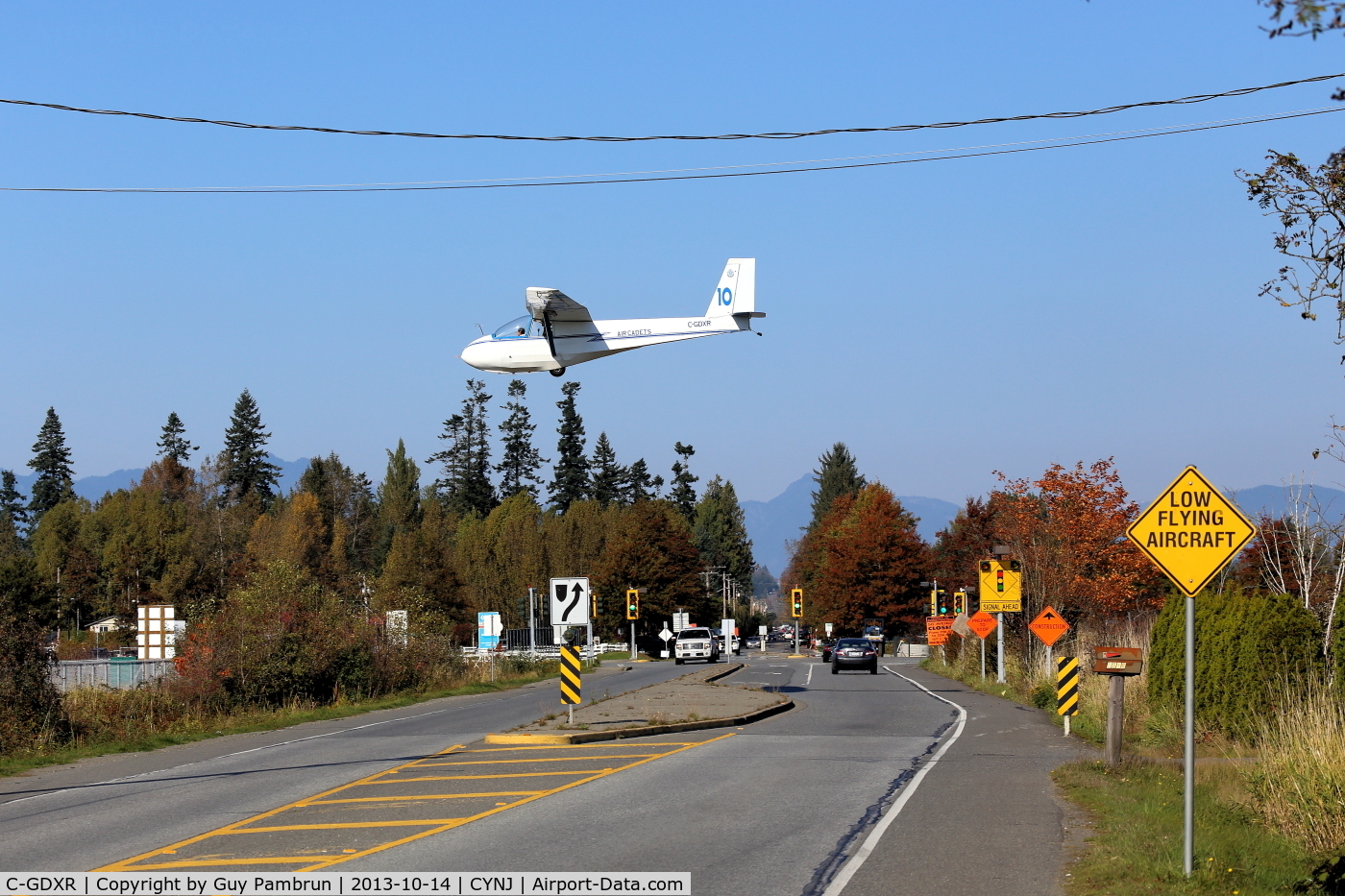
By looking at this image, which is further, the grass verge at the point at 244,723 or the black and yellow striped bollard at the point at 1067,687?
the black and yellow striped bollard at the point at 1067,687

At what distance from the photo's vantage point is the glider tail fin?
2812cm

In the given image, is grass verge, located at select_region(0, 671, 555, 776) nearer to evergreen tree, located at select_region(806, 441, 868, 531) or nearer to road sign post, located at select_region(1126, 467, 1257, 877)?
road sign post, located at select_region(1126, 467, 1257, 877)

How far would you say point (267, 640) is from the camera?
3212 cm

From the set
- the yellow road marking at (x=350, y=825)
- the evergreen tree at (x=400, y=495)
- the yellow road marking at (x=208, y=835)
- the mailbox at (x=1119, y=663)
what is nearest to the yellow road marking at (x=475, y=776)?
the yellow road marking at (x=208, y=835)

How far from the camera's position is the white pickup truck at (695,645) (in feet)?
204

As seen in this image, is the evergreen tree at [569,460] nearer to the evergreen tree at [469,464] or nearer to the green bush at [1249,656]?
the evergreen tree at [469,464]

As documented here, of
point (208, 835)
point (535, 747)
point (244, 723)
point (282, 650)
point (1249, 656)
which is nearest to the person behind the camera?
point (208, 835)

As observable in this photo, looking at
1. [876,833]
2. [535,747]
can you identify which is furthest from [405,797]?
[535,747]

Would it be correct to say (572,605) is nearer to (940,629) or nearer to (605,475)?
(940,629)

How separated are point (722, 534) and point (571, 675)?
453 ft

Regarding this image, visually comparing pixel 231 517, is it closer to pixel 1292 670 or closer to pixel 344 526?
pixel 344 526

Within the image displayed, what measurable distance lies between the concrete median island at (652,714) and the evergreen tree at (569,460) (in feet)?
352

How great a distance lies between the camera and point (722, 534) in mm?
158875

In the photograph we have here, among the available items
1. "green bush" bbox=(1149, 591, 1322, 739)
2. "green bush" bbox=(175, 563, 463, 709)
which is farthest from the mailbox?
"green bush" bbox=(175, 563, 463, 709)
